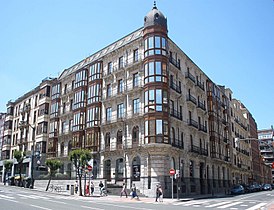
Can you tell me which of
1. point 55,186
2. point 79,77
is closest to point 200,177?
point 55,186

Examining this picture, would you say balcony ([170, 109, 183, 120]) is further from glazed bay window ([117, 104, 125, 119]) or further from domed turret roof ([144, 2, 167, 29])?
domed turret roof ([144, 2, 167, 29])

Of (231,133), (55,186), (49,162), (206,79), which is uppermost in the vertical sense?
(206,79)

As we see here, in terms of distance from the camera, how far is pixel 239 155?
69.3 meters

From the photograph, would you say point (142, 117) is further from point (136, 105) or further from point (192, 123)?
point (192, 123)

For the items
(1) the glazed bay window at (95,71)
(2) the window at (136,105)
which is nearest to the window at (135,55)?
(2) the window at (136,105)

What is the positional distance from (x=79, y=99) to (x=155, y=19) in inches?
696

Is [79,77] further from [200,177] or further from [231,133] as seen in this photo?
[231,133]

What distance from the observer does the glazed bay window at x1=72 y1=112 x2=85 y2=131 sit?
44.6 metres

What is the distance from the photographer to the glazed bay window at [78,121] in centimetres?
4456

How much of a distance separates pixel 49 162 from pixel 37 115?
1852 cm

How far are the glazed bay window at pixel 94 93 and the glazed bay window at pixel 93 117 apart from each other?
1.42 m

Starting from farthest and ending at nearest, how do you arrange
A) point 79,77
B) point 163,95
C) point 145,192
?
point 79,77 → point 163,95 → point 145,192

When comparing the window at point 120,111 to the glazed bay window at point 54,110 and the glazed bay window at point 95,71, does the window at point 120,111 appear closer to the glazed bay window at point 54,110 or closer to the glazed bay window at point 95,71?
the glazed bay window at point 95,71

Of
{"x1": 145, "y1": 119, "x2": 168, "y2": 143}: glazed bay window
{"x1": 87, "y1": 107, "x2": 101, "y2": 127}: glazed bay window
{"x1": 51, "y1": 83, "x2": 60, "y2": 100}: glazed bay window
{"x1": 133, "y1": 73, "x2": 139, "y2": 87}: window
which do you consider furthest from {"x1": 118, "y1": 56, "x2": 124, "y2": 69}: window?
{"x1": 51, "y1": 83, "x2": 60, "y2": 100}: glazed bay window
